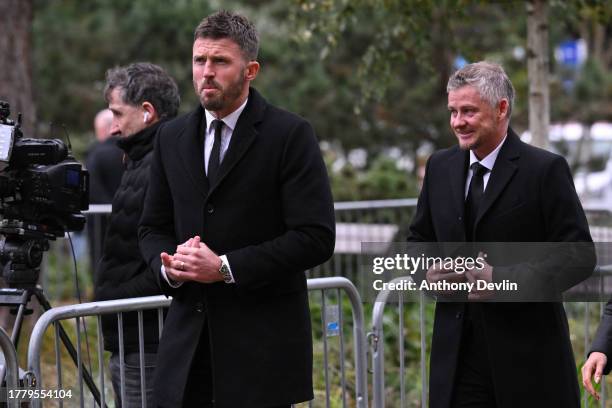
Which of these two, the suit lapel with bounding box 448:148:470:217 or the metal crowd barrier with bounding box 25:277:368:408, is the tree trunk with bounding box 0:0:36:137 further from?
the suit lapel with bounding box 448:148:470:217

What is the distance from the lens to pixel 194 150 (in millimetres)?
3908

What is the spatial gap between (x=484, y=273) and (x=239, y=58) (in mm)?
1130

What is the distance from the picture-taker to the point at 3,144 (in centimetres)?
451

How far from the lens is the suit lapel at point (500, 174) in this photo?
406 cm

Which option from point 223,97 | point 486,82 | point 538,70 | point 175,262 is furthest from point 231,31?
point 538,70

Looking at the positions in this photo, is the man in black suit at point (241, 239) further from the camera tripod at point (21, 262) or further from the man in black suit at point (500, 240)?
the camera tripod at point (21, 262)

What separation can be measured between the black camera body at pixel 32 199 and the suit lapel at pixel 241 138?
113 cm

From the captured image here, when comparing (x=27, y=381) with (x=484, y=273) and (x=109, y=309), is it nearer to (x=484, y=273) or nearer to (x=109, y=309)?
(x=109, y=309)

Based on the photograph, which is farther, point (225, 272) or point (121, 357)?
point (121, 357)

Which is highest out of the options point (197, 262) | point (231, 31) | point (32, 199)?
point (231, 31)

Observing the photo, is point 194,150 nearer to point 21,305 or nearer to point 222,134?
point 222,134

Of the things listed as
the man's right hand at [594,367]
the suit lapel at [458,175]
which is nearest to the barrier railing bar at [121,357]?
the suit lapel at [458,175]

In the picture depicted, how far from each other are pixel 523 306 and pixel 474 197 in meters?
0.44

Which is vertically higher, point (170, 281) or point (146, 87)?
point (146, 87)
